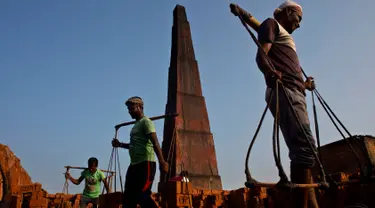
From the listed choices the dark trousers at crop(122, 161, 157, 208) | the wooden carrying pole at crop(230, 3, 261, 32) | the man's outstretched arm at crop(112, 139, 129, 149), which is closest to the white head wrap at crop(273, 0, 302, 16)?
the wooden carrying pole at crop(230, 3, 261, 32)

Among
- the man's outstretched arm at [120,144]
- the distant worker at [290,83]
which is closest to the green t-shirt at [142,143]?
the man's outstretched arm at [120,144]

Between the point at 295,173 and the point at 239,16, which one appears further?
the point at 239,16

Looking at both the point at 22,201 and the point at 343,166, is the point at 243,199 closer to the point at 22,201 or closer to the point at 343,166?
the point at 343,166

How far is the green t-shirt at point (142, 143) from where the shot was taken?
12.1 ft

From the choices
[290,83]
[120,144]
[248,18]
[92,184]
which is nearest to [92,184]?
[92,184]

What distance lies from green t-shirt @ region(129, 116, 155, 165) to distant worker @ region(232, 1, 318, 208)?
1.56 meters

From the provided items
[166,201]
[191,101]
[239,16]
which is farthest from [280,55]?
[191,101]

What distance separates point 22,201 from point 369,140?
896 centimetres

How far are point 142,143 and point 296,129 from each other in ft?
6.22

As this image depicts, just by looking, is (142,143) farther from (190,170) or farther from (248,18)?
(190,170)

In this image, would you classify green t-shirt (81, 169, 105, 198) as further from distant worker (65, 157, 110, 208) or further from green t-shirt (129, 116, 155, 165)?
green t-shirt (129, 116, 155, 165)

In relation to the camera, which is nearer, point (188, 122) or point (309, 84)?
point (309, 84)

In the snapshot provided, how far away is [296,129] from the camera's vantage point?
95.1 inches

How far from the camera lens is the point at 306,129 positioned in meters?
2.44
